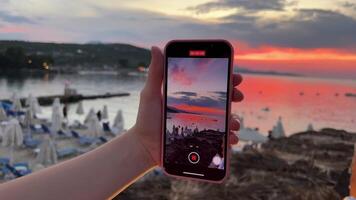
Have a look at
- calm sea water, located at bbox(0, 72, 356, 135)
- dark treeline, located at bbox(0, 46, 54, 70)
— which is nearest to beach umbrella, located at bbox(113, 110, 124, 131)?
calm sea water, located at bbox(0, 72, 356, 135)

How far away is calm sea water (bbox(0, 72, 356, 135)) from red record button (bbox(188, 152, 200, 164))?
12.6 meters

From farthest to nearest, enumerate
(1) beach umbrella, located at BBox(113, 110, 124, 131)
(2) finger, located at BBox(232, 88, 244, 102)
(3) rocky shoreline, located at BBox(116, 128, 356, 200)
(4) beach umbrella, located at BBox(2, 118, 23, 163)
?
1. (1) beach umbrella, located at BBox(113, 110, 124, 131)
2. (4) beach umbrella, located at BBox(2, 118, 23, 163)
3. (3) rocky shoreline, located at BBox(116, 128, 356, 200)
4. (2) finger, located at BBox(232, 88, 244, 102)

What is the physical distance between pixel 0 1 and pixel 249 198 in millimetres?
17242

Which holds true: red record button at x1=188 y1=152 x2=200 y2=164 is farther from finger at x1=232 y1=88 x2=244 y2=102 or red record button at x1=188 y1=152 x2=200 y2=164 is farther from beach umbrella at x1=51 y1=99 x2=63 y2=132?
beach umbrella at x1=51 y1=99 x2=63 y2=132

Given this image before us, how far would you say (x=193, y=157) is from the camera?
3.34 feet

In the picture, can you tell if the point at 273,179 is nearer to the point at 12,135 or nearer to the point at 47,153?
the point at 47,153

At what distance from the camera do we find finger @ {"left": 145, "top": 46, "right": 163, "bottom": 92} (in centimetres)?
100

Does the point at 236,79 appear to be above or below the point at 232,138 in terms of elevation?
above

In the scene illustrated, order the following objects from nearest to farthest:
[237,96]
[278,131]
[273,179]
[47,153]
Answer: [237,96] → [47,153] → [273,179] → [278,131]

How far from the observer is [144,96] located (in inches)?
40.1

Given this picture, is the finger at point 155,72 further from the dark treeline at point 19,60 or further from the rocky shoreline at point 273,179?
the dark treeline at point 19,60

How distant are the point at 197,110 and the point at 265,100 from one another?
32012mm

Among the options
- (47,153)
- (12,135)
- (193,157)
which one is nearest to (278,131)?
(47,153)

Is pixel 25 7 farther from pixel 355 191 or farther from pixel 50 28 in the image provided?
pixel 355 191
